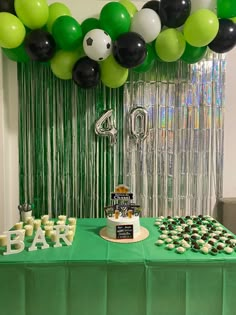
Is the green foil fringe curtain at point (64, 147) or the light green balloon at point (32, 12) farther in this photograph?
the green foil fringe curtain at point (64, 147)

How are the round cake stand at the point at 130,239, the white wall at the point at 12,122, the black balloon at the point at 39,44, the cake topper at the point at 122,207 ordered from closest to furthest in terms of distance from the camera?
the round cake stand at the point at 130,239
the cake topper at the point at 122,207
the black balloon at the point at 39,44
the white wall at the point at 12,122

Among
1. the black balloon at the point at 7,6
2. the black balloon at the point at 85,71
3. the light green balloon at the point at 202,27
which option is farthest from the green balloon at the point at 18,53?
the light green balloon at the point at 202,27

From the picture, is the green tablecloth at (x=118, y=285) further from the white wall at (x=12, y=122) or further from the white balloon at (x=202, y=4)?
the white balloon at (x=202, y=4)

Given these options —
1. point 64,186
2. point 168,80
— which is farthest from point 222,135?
point 64,186

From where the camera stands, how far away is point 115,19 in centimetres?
185

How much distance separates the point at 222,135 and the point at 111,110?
107 cm

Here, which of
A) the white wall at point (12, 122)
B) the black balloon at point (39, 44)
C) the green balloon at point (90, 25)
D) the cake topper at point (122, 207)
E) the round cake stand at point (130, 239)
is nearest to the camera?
the round cake stand at point (130, 239)

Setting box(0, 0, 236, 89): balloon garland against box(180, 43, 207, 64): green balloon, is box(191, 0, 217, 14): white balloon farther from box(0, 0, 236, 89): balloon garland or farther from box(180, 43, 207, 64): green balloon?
box(180, 43, 207, 64): green balloon

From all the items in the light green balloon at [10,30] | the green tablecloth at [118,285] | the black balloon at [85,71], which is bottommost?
the green tablecloth at [118,285]

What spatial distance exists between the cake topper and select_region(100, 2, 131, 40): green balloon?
1088 millimetres

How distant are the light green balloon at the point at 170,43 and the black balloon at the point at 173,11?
6 cm

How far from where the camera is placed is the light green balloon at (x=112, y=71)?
200 centimetres

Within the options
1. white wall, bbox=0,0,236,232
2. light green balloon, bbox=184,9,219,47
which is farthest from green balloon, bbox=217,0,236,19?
white wall, bbox=0,0,236,232

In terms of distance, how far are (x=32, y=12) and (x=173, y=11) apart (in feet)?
3.15
